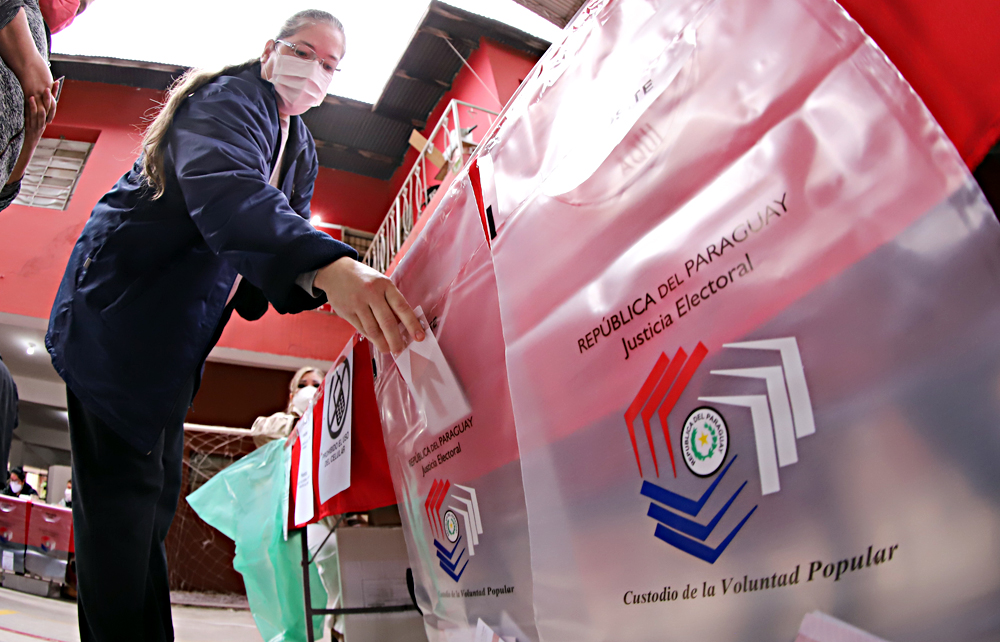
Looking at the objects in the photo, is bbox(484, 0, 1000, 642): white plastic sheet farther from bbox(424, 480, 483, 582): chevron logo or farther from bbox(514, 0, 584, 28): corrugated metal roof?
bbox(514, 0, 584, 28): corrugated metal roof

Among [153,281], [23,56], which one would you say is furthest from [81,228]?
[153,281]

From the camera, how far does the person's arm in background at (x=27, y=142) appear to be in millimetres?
834

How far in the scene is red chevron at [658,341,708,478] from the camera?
30 cm

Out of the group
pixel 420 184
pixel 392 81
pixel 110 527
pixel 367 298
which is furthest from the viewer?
pixel 392 81

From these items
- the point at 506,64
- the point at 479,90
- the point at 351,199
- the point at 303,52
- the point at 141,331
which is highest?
the point at 351,199

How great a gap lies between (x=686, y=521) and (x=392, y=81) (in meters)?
5.18

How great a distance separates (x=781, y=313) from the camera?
0.27 m

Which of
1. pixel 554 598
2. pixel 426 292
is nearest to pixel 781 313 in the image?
pixel 554 598

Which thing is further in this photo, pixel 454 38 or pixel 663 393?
pixel 454 38

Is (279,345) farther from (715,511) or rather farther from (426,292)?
(715,511)

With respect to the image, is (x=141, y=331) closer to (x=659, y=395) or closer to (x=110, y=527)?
(x=110, y=527)

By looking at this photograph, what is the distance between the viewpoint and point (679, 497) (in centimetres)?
31

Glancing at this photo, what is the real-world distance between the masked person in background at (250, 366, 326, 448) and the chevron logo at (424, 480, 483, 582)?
290 cm

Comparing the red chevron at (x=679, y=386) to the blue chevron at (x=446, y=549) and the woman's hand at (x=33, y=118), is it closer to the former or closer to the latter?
the blue chevron at (x=446, y=549)
